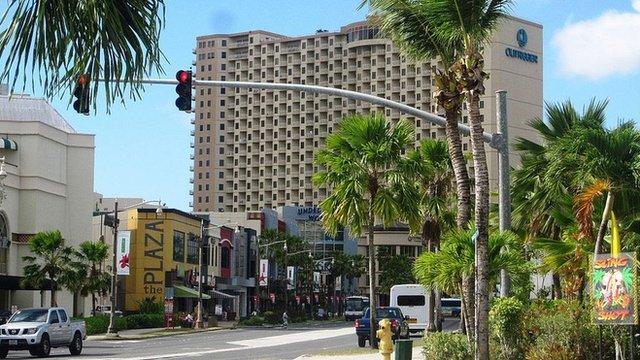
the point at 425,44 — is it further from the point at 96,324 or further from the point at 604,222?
the point at 96,324

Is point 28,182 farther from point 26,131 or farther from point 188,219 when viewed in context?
point 188,219

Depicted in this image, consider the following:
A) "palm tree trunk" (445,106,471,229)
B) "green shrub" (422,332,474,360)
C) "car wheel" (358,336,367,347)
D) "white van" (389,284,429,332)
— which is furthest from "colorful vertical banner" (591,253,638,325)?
"white van" (389,284,429,332)

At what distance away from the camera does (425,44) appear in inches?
866

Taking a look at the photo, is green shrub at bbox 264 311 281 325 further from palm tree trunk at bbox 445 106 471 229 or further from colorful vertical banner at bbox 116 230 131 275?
palm tree trunk at bbox 445 106 471 229

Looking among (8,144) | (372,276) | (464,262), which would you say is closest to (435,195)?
(372,276)

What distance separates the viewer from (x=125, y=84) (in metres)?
7.04

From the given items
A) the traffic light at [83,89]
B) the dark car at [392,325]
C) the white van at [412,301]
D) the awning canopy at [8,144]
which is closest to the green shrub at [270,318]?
the awning canopy at [8,144]

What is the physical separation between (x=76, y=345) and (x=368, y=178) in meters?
13.1

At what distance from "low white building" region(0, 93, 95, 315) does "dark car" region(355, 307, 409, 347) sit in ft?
104

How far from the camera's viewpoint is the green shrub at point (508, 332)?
22.8 meters

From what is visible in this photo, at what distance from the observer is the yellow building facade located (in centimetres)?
8775

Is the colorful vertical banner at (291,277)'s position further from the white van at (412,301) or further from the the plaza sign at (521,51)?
the the plaza sign at (521,51)

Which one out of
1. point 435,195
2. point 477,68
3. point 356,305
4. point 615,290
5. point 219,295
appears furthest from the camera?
point 356,305

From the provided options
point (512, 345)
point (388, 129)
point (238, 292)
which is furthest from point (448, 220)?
point (238, 292)
